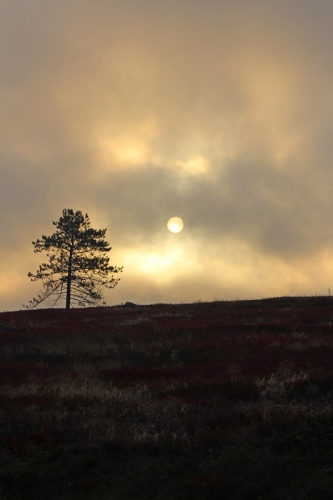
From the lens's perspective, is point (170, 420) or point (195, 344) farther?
point (195, 344)

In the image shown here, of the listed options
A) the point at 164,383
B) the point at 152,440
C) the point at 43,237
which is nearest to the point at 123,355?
the point at 164,383

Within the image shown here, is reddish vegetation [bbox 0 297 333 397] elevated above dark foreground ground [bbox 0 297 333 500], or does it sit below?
above

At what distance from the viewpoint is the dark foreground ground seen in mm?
6617

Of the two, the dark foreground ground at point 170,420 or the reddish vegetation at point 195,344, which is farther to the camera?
the reddish vegetation at point 195,344

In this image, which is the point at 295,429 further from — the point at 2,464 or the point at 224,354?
the point at 224,354

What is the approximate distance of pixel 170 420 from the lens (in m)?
8.88

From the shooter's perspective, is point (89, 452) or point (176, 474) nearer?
point (176, 474)

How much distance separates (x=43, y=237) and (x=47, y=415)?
117 ft

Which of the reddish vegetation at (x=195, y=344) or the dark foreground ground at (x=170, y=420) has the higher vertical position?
the reddish vegetation at (x=195, y=344)

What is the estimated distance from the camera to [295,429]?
797cm

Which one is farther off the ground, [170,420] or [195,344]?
[195,344]

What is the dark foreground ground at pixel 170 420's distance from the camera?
6.62 metres

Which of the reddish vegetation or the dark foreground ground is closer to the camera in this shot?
the dark foreground ground

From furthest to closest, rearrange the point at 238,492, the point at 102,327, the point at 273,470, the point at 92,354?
the point at 102,327, the point at 92,354, the point at 273,470, the point at 238,492
